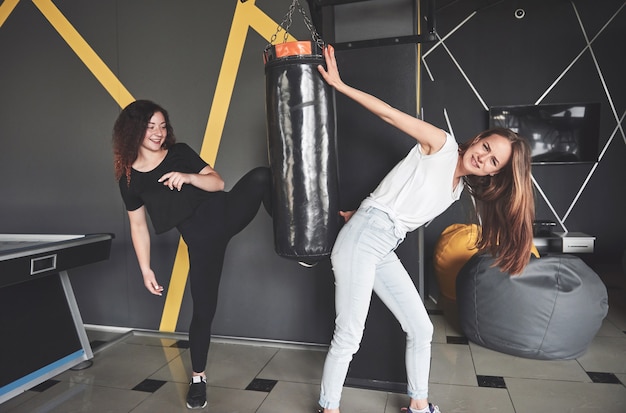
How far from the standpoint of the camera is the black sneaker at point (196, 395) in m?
2.43

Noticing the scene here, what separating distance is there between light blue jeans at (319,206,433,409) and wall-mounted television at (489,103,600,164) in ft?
12.7

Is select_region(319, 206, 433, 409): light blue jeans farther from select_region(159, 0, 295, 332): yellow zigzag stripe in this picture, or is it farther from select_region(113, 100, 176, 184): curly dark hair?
select_region(159, 0, 295, 332): yellow zigzag stripe

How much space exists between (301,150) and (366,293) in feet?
2.14

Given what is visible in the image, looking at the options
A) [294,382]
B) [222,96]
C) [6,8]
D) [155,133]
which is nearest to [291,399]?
[294,382]

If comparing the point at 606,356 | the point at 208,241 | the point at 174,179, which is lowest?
the point at 606,356

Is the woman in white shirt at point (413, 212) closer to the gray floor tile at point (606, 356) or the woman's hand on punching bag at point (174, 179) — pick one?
the woman's hand on punching bag at point (174, 179)

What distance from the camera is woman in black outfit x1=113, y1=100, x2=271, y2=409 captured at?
2.32 metres

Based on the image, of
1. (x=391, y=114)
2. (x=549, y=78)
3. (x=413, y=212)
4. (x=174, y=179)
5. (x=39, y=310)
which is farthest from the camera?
(x=549, y=78)

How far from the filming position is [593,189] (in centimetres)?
539

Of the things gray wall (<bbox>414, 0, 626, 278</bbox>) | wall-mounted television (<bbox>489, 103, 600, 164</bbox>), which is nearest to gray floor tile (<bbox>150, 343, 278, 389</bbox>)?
gray wall (<bbox>414, 0, 626, 278</bbox>)

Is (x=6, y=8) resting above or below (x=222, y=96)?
above

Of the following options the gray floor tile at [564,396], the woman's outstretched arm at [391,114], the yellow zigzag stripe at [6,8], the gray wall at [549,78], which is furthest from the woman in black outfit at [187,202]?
the gray wall at [549,78]

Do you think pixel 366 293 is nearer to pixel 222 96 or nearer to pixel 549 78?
pixel 222 96

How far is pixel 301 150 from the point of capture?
6.17 feet
